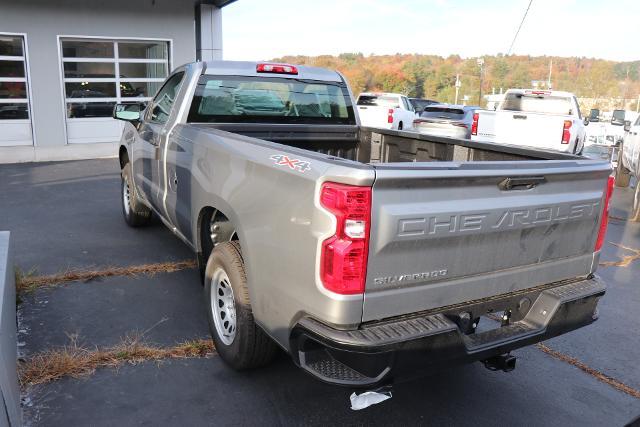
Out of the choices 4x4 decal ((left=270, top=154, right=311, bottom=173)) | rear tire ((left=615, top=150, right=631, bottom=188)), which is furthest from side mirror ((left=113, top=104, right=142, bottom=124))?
rear tire ((left=615, top=150, right=631, bottom=188))

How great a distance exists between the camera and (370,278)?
238cm

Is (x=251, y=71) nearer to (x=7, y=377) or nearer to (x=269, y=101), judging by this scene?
(x=269, y=101)

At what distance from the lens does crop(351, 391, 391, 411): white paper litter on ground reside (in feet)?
8.44

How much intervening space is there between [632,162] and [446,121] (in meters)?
8.05

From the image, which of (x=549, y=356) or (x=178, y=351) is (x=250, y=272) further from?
(x=549, y=356)

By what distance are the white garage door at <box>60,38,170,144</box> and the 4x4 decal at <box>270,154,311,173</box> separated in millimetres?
11706

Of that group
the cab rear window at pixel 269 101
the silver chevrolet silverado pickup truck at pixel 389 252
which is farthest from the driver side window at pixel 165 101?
the silver chevrolet silverado pickup truck at pixel 389 252

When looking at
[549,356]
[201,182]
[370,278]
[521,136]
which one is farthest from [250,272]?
[521,136]

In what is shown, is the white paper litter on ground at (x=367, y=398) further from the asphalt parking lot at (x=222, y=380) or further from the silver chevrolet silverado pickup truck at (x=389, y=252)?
the asphalt parking lot at (x=222, y=380)

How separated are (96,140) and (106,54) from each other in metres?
2.14

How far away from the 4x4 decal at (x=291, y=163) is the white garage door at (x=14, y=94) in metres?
11.6

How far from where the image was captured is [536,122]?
1220 cm

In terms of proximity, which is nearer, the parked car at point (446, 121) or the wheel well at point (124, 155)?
the wheel well at point (124, 155)

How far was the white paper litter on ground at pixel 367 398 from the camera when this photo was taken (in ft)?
8.44
